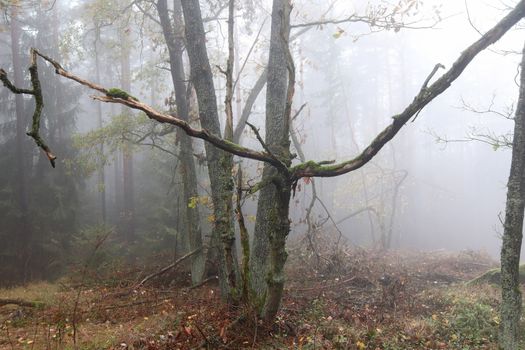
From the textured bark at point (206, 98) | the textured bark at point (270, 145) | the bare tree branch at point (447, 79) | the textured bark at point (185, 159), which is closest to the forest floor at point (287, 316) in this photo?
the textured bark at point (185, 159)

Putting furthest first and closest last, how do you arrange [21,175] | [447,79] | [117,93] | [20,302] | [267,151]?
1. [21,175]
2. [20,302]
3. [267,151]
4. [447,79]
5. [117,93]

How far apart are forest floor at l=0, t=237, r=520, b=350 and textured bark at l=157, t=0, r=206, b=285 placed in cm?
78

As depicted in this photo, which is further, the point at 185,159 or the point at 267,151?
the point at 185,159

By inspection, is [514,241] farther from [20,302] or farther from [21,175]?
[21,175]

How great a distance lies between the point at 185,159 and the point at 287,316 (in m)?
5.33

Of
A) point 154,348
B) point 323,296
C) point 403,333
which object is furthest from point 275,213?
point 323,296

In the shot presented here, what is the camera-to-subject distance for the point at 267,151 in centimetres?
507

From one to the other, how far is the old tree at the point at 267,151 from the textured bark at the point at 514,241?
17mm

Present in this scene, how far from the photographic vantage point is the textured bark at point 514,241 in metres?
6.89

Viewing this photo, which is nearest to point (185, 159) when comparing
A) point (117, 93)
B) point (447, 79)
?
point (117, 93)

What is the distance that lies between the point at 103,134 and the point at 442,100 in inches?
1815

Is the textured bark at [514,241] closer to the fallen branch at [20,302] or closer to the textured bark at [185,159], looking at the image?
the textured bark at [185,159]

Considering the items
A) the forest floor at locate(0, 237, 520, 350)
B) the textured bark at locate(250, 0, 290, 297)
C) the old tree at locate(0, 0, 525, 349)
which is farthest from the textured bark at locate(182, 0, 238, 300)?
the forest floor at locate(0, 237, 520, 350)

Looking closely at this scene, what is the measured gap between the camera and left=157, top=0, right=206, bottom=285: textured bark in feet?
35.3
